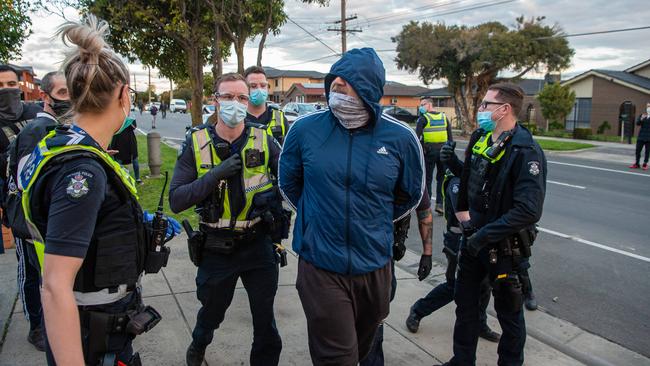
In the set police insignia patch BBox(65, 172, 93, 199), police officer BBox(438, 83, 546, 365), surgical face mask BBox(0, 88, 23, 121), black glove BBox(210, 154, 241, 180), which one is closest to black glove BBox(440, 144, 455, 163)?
police officer BBox(438, 83, 546, 365)

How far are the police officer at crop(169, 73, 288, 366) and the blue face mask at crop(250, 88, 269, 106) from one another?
2121 mm

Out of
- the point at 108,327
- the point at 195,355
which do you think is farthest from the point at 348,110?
the point at 195,355

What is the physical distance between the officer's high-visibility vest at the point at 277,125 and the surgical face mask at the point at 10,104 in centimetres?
231

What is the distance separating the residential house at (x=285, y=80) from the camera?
7894cm

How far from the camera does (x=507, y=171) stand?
3053 millimetres

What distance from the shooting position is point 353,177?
7.91 ft

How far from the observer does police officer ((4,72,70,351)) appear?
2.56 m

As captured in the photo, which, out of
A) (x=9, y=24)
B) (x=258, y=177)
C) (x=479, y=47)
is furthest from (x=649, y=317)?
(x=479, y=47)

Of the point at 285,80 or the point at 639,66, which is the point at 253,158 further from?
the point at 285,80

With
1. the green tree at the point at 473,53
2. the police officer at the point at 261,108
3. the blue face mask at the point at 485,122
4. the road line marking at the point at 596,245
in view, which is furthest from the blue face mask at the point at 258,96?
the green tree at the point at 473,53

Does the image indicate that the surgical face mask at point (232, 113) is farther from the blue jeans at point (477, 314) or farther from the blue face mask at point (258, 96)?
the blue face mask at point (258, 96)

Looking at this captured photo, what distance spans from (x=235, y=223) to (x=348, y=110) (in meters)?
1.10

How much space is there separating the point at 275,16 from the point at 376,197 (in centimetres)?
1104

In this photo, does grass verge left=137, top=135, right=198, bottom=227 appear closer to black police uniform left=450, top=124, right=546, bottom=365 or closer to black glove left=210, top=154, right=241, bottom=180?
black glove left=210, top=154, right=241, bottom=180
